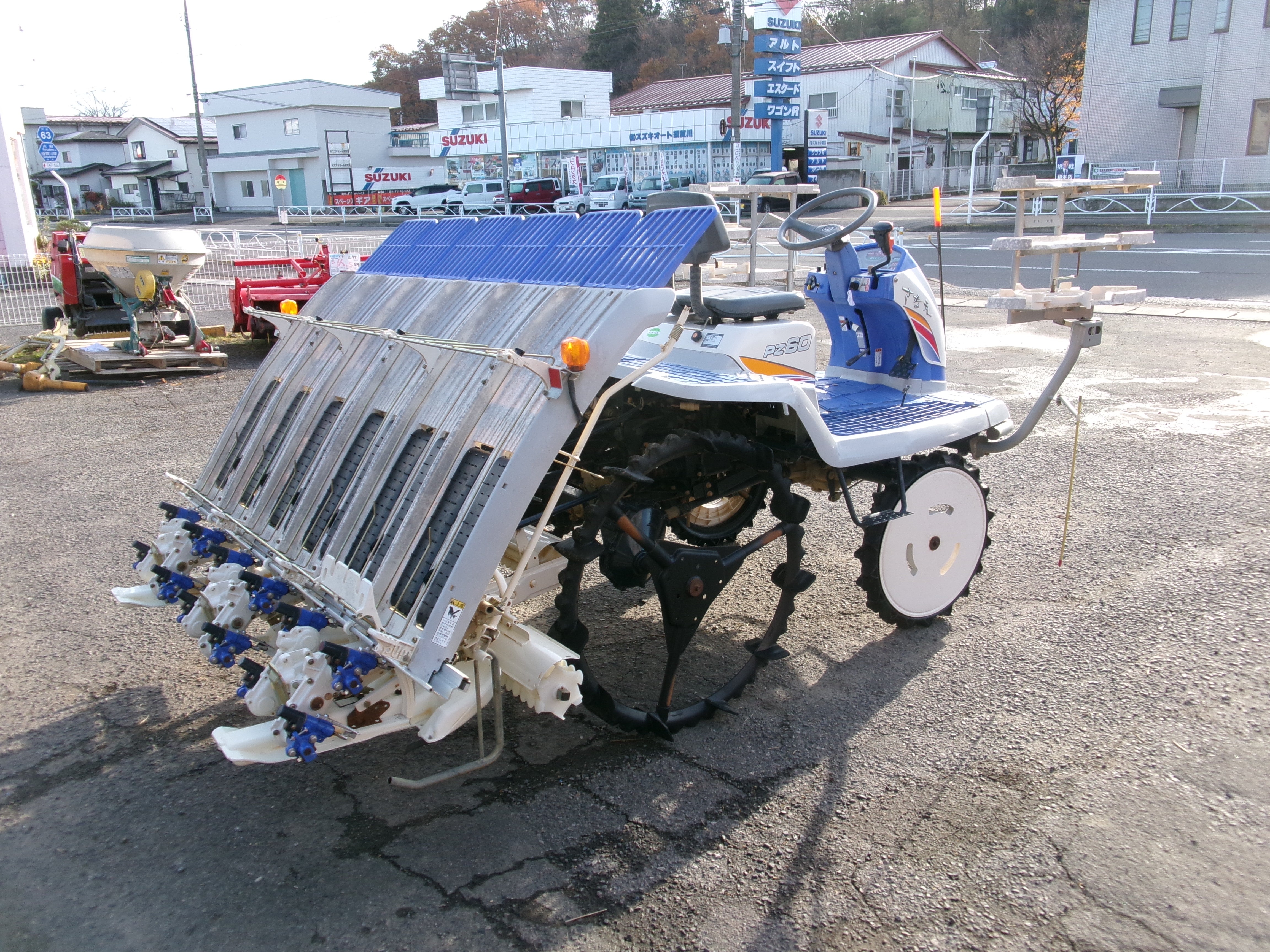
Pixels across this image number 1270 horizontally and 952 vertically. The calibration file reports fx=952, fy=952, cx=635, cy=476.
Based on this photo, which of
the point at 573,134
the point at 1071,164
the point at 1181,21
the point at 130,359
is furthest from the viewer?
the point at 573,134

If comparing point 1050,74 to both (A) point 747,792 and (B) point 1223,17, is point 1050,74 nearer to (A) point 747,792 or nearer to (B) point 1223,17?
(B) point 1223,17

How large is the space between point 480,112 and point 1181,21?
117 feet

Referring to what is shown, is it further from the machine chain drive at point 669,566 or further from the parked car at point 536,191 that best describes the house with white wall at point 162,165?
the machine chain drive at point 669,566

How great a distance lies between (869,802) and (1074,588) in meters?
2.27

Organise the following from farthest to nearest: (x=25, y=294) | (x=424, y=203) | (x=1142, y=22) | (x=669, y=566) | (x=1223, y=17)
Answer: (x=424, y=203) → (x=1142, y=22) → (x=1223, y=17) → (x=25, y=294) → (x=669, y=566)

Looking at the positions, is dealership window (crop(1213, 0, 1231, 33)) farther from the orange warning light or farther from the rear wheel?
the orange warning light

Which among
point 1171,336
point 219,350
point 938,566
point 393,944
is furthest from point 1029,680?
point 219,350

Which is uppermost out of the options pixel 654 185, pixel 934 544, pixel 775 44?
pixel 775 44

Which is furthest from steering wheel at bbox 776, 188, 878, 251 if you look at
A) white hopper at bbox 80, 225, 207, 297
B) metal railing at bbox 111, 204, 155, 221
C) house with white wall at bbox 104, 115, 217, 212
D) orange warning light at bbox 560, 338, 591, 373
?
house with white wall at bbox 104, 115, 217, 212

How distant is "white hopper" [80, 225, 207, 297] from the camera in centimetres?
1018

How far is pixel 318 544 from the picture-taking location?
3422 millimetres

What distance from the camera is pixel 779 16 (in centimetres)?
2834

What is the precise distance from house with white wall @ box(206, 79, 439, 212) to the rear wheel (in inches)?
2111

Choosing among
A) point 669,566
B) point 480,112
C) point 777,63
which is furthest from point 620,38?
point 669,566
